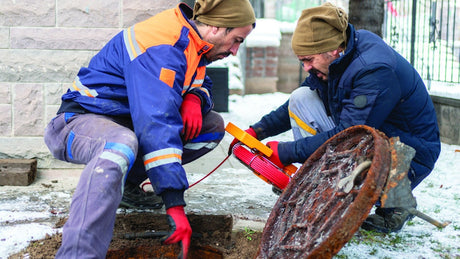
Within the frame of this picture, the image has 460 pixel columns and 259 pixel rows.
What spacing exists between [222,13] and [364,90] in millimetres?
788

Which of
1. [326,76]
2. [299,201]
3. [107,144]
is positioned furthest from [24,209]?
[326,76]

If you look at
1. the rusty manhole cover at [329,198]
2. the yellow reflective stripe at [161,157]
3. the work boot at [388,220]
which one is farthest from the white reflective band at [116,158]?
the work boot at [388,220]

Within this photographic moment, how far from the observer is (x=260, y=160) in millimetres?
2734

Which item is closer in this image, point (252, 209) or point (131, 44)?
point (131, 44)

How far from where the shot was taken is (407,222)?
2.90 meters

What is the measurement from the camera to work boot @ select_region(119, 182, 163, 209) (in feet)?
9.65

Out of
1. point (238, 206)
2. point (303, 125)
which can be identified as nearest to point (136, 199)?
point (238, 206)

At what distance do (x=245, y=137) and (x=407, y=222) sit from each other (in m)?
1.04

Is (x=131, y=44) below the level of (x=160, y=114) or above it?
above

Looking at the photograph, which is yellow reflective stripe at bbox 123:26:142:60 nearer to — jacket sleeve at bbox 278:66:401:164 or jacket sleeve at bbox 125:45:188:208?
jacket sleeve at bbox 125:45:188:208

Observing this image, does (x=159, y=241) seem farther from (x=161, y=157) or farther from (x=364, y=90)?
(x=364, y=90)

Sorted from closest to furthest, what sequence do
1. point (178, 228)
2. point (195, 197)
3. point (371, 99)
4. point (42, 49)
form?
point (178, 228) → point (371, 99) → point (195, 197) → point (42, 49)

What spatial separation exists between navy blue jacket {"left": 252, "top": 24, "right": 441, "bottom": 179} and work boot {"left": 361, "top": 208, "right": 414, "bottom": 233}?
0.29m

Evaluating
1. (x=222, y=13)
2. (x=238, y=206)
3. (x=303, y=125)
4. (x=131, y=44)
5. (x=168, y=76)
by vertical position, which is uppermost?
(x=222, y=13)
